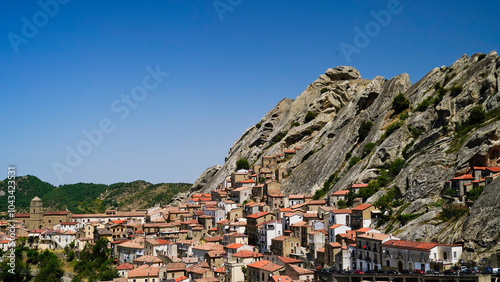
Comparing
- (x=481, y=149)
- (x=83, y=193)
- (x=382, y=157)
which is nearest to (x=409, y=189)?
(x=481, y=149)

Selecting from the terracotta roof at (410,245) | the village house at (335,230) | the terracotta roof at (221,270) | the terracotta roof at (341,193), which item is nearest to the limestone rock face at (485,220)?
the terracotta roof at (410,245)

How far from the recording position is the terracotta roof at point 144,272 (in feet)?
199

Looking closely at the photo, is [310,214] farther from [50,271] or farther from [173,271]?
[50,271]

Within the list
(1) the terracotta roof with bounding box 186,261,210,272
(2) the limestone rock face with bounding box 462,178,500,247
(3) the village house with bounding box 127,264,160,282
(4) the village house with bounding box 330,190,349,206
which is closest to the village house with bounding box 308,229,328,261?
(4) the village house with bounding box 330,190,349,206

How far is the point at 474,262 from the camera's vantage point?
40.4 meters

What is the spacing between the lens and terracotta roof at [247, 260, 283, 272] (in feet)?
172

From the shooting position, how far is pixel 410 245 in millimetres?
44562

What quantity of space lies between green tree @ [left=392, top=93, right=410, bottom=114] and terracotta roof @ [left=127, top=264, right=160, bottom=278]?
45.5 metres

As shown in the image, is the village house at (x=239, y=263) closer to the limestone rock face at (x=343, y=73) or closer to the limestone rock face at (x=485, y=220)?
the limestone rock face at (x=485, y=220)

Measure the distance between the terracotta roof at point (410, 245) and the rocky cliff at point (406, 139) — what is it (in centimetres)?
213

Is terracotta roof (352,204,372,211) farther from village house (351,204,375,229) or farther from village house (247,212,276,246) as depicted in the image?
village house (247,212,276,246)

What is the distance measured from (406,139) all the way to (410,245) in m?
29.1

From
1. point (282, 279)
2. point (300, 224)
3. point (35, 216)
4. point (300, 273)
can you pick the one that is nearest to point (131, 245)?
point (300, 224)

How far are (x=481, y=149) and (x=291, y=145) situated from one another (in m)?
58.1
